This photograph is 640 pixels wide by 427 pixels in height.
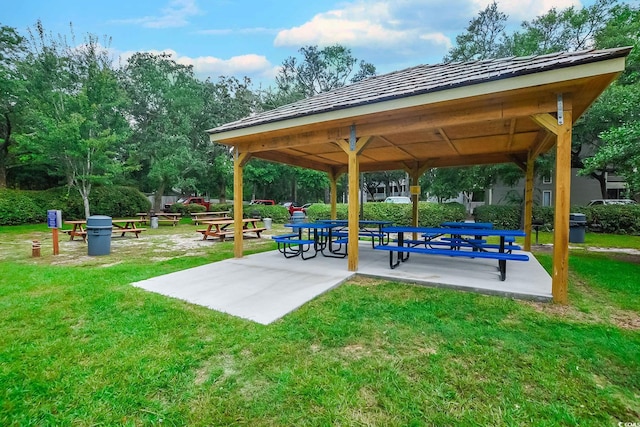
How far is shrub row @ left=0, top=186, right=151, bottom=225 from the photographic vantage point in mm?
13406

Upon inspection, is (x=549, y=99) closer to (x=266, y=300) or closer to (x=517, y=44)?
(x=266, y=300)

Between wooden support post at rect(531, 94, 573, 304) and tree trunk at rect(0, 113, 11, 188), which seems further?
tree trunk at rect(0, 113, 11, 188)

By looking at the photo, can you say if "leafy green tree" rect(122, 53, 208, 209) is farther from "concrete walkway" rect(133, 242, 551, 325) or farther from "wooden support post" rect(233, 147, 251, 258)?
"concrete walkway" rect(133, 242, 551, 325)

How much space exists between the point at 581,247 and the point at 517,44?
1206cm

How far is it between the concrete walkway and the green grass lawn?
25 cm

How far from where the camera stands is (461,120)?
4.22m

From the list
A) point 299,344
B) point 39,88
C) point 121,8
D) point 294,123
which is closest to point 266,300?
point 299,344

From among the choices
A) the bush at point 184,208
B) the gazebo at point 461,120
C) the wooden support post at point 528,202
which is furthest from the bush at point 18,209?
the wooden support post at point 528,202

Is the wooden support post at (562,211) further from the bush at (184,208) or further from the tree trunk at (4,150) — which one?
the tree trunk at (4,150)

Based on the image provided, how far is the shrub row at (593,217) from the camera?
11773 millimetres

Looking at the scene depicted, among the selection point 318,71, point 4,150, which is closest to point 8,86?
point 4,150

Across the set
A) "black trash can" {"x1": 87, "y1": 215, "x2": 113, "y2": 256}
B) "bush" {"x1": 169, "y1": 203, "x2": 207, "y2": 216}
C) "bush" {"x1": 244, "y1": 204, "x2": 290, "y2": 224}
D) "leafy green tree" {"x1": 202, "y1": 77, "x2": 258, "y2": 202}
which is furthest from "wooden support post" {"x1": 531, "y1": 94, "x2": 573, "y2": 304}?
"bush" {"x1": 169, "y1": 203, "x2": 207, "y2": 216}

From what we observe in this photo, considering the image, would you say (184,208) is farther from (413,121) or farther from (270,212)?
(413,121)

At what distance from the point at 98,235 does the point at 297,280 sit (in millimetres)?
5581
